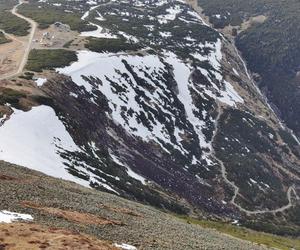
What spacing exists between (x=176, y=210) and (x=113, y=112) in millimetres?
39578

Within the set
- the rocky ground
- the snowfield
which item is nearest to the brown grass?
the rocky ground

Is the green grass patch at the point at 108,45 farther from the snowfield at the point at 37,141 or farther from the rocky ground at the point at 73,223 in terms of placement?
the rocky ground at the point at 73,223

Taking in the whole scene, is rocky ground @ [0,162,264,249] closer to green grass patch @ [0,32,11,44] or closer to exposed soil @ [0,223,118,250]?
exposed soil @ [0,223,118,250]

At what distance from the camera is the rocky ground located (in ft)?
125

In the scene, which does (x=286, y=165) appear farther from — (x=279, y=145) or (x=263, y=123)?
A: (x=263, y=123)

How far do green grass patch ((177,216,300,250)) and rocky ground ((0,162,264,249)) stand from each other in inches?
1600

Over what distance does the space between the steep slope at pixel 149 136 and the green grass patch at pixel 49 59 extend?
1.50m

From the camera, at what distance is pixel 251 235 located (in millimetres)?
109125

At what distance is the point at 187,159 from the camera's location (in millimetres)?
141875

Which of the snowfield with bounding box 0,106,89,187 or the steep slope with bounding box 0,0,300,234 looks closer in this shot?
the snowfield with bounding box 0,106,89,187

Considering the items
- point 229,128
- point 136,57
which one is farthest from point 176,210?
point 136,57

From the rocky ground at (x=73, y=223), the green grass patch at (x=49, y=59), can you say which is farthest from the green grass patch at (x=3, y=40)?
the rocky ground at (x=73, y=223)

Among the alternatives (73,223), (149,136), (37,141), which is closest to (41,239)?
(73,223)

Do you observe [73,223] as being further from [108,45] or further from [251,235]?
[108,45]
